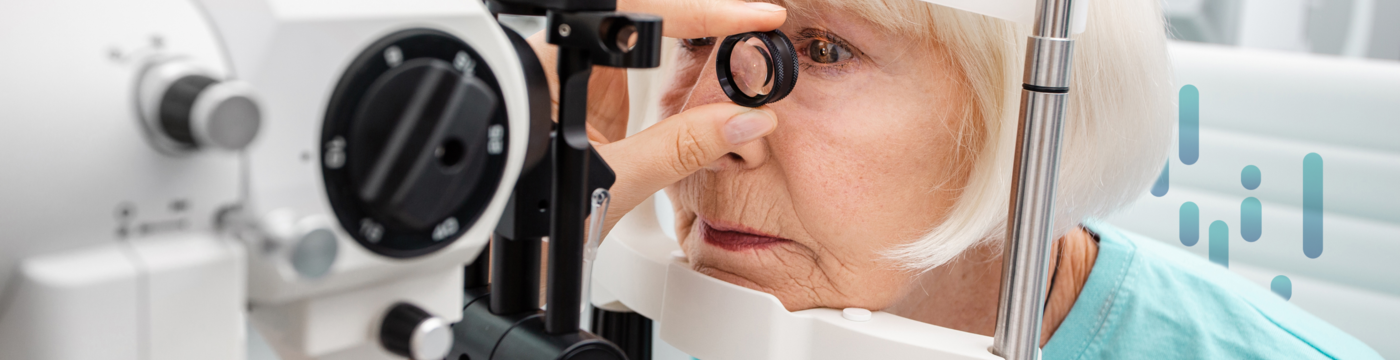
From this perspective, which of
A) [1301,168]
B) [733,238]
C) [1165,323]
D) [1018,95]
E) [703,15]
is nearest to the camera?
[703,15]

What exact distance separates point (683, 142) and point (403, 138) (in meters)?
0.51

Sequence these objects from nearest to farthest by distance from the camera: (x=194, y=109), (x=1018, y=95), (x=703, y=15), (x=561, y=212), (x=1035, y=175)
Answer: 1. (x=194, y=109)
2. (x=561, y=212)
3. (x=1035, y=175)
4. (x=703, y=15)
5. (x=1018, y=95)

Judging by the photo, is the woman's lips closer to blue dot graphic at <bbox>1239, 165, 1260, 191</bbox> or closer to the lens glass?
the lens glass

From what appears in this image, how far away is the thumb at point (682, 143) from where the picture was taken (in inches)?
34.5

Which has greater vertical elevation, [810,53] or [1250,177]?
[810,53]

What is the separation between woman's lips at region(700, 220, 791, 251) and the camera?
1.07m

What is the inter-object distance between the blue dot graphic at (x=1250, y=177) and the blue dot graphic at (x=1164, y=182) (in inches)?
4.6

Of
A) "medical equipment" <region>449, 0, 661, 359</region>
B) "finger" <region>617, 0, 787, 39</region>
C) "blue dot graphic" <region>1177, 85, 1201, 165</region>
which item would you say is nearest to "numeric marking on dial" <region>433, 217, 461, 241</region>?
"medical equipment" <region>449, 0, 661, 359</region>

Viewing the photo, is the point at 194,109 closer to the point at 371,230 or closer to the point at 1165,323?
the point at 371,230

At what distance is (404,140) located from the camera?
1.26 ft

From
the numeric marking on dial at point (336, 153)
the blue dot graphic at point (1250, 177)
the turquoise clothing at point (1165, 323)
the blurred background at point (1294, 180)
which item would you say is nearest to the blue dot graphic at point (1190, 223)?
the blurred background at point (1294, 180)

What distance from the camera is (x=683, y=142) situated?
880mm

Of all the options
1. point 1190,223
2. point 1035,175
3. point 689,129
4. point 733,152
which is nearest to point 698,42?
point 733,152

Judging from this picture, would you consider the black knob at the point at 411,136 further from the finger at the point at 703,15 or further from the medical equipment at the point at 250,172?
the finger at the point at 703,15
